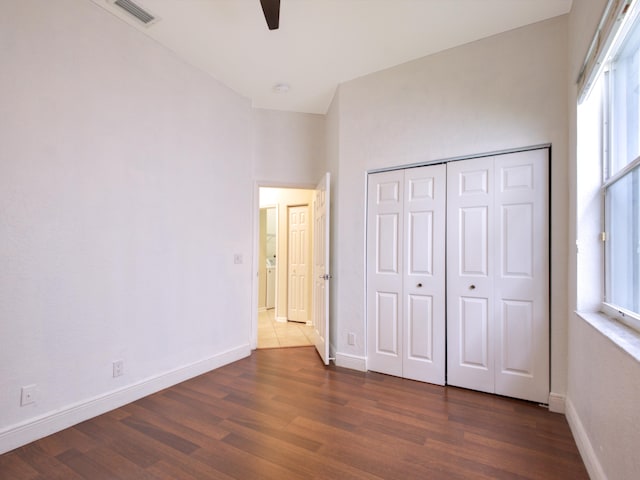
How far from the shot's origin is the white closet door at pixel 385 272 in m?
3.07

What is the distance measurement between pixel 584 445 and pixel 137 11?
408 cm

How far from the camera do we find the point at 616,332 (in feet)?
4.92

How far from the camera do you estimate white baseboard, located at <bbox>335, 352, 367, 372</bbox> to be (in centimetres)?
318

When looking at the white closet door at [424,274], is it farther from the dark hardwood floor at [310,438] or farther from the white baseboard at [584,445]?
the white baseboard at [584,445]

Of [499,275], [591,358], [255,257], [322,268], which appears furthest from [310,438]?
[255,257]

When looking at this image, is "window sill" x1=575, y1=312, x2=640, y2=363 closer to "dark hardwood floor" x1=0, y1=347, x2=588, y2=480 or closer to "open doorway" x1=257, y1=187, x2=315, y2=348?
"dark hardwood floor" x1=0, y1=347, x2=588, y2=480

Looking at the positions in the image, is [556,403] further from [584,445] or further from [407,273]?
[407,273]

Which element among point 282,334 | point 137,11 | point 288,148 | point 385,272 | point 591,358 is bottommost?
point 282,334

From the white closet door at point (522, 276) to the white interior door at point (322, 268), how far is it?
1.56 meters

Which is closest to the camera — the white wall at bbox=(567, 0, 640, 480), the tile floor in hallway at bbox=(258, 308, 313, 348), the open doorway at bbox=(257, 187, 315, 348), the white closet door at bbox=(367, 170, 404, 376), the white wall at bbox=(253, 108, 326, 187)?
the white wall at bbox=(567, 0, 640, 480)

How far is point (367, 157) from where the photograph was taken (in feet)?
10.5

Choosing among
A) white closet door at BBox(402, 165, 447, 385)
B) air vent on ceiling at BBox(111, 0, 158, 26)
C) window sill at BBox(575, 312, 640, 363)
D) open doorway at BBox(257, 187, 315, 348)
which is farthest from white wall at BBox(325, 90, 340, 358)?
window sill at BBox(575, 312, 640, 363)

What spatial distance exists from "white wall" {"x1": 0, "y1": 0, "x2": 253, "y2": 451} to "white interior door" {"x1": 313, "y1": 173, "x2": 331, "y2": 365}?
1045 millimetres

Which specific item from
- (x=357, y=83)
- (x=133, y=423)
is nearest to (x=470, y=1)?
(x=357, y=83)
